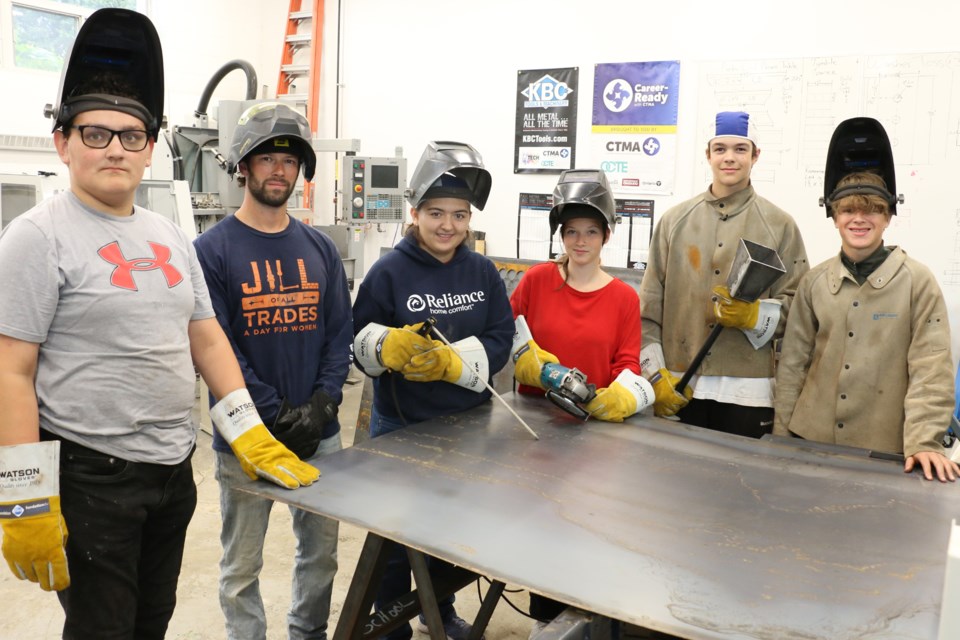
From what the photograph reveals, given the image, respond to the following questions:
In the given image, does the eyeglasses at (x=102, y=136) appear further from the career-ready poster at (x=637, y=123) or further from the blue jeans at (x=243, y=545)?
the career-ready poster at (x=637, y=123)

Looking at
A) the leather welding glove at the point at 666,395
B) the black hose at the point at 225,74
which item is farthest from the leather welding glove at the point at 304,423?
the black hose at the point at 225,74

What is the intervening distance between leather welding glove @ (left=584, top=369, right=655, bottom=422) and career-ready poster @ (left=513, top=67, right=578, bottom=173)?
318cm

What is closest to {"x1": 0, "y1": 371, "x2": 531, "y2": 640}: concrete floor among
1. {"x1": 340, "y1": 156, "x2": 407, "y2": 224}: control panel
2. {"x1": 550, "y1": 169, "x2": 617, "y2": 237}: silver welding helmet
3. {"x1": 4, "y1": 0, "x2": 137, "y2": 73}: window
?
{"x1": 550, "y1": 169, "x2": 617, "y2": 237}: silver welding helmet

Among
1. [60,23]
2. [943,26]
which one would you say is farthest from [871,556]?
[60,23]

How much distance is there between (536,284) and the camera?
2371mm

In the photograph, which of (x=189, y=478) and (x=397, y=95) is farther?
(x=397, y=95)

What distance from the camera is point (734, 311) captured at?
2273 millimetres

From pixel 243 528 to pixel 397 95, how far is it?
447cm

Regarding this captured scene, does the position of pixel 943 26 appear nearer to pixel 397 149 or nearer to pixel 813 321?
pixel 813 321

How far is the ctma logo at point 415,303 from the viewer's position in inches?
82.0

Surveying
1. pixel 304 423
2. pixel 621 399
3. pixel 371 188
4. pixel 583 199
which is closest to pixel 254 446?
pixel 304 423

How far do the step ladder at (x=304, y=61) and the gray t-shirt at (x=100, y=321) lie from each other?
15.7 feet

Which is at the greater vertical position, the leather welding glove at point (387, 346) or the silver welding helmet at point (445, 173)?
the silver welding helmet at point (445, 173)

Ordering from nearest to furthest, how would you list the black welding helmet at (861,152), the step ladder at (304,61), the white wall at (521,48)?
→ the black welding helmet at (861,152) < the white wall at (521,48) < the step ladder at (304,61)
